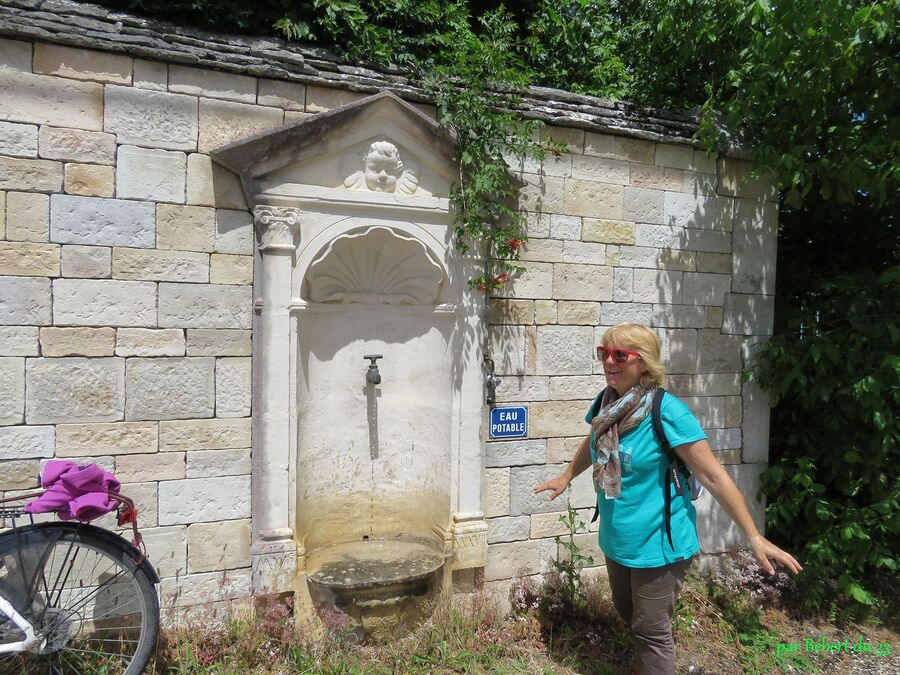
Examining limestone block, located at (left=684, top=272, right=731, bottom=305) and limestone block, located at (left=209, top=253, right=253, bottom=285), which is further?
limestone block, located at (left=684, top=272, right=731, bottom=305)

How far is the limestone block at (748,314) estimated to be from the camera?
4273 millimetres

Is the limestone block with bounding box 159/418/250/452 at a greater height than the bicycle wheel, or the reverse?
the limestone block with bounding box 159/418/250/452

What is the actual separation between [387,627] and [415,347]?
1618 millimetres

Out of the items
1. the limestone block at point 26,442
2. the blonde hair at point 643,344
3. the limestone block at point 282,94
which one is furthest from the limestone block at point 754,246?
the limestone block at point 26,442

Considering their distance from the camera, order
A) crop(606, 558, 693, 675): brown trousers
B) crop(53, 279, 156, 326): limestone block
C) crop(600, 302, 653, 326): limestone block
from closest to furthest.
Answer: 1. crop(606, 558, 693, 675): brown trousers
2. crop(53, 279, 156, 326): limestone block
3. crop(600, 302, 653, 326): limestone block

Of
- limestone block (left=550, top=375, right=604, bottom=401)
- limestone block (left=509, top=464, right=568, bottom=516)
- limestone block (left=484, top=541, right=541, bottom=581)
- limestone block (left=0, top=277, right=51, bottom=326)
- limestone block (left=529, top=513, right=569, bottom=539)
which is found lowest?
limestone block (left=484, top=541, right=541, bottom=581)

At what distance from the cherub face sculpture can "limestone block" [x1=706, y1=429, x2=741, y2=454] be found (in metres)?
2.79

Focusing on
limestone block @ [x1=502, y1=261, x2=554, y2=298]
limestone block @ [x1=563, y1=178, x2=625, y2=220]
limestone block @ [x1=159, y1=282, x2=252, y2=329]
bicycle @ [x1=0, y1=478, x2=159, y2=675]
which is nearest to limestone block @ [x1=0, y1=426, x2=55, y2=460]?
bicycle @ [x1=0, y1=478, x2=159, y2=675]

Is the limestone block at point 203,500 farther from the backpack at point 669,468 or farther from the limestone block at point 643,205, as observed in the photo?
the limestone block at point 643,205

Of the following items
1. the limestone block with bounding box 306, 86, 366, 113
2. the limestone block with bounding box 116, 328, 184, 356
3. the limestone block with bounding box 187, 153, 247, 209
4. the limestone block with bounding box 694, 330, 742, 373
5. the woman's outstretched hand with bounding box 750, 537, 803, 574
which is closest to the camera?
the woman's outstretched hand with bounding box 750, 537, 803, 574

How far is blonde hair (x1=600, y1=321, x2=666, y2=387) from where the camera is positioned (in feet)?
8.51

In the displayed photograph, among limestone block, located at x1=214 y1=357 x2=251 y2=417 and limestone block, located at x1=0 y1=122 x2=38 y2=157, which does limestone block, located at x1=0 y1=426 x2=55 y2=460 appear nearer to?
limestone block, located at x1=214 y1=357 x2=251 y2=417

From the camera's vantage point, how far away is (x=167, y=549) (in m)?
3.08

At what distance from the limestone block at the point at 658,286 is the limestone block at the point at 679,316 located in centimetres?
5
